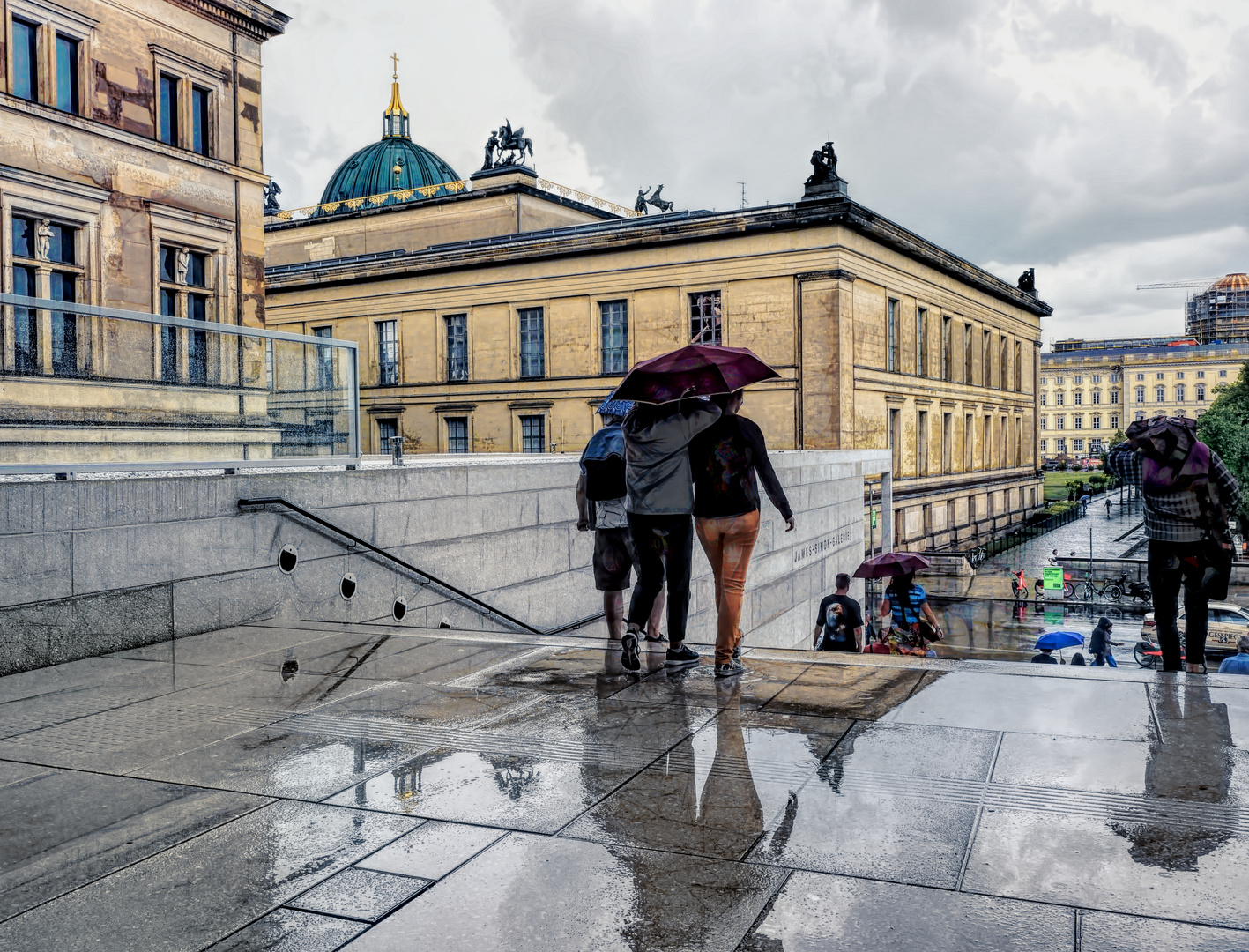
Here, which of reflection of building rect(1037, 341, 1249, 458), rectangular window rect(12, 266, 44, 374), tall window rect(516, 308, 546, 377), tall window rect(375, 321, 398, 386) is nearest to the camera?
rectangular window rect(12, 266, 44, 374)

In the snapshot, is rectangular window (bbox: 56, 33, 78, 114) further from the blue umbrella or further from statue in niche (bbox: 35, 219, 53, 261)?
the blue umbrella

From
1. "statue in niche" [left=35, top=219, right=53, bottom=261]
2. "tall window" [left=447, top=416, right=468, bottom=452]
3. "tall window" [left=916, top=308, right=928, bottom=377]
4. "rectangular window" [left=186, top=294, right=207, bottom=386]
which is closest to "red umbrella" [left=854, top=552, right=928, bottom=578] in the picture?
"rectangular window" [left=186, top=294, right=207, bottom=386]

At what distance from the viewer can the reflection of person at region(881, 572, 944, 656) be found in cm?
1049

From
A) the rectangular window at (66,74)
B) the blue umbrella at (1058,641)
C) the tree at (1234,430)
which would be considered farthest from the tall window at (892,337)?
the rectangular window at (66,74)

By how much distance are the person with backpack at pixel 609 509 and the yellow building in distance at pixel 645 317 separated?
27.9 metres

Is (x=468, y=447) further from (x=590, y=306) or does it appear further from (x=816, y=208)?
(x=816, y=208)

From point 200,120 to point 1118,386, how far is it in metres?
152

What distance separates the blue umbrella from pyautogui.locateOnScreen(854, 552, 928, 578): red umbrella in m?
9.79

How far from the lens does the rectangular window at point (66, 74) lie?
64.7 feet

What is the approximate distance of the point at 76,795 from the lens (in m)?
4.23

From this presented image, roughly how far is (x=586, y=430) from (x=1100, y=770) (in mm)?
36902

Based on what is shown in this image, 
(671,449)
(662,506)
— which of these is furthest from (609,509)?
(671,449)

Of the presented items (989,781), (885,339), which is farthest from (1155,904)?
(885,339)

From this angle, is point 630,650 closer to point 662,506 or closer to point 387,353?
point 662,506
